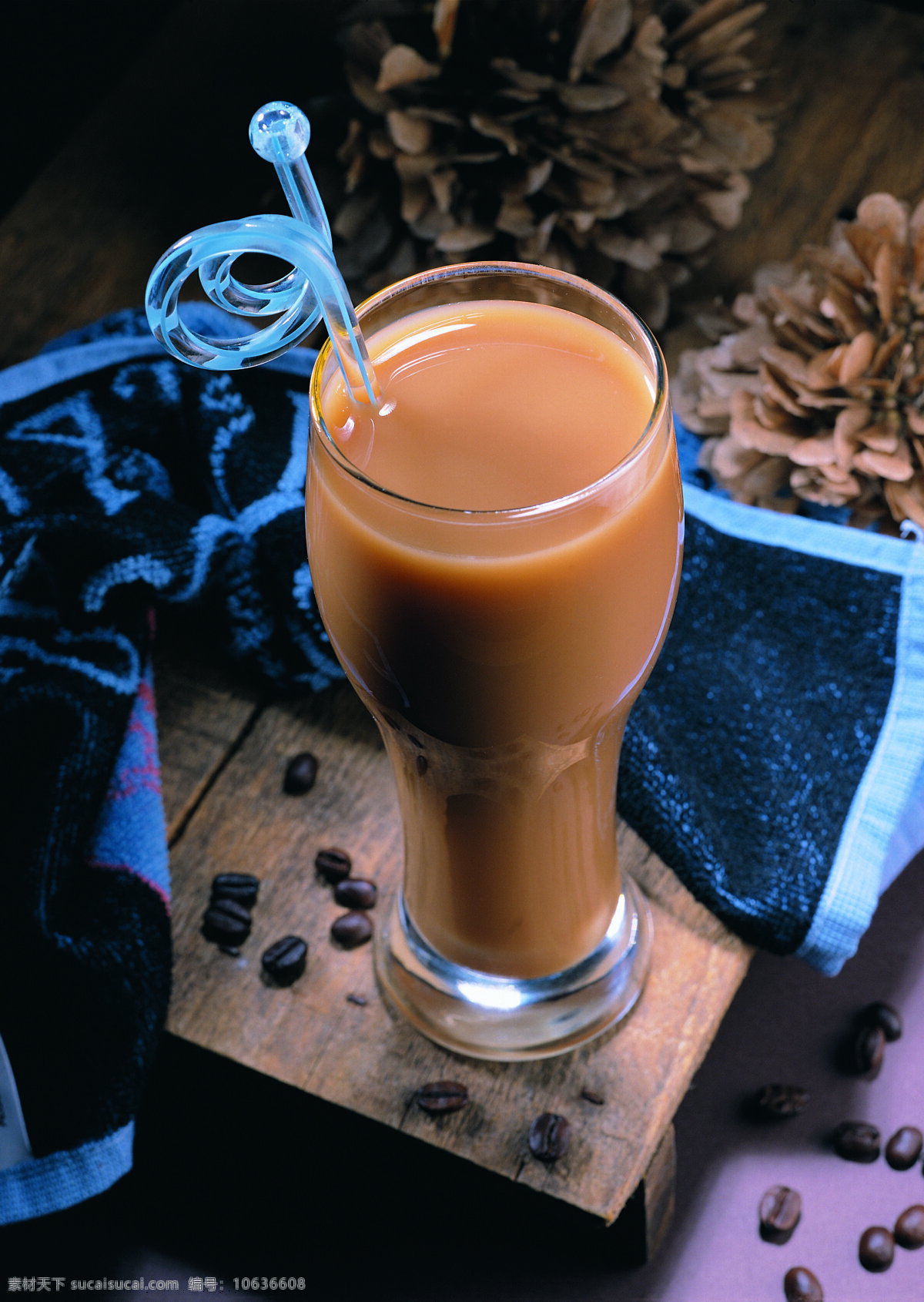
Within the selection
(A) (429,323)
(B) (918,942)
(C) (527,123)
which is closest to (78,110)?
(C) (527,123)

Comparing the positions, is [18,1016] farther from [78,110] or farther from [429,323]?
[78,110]

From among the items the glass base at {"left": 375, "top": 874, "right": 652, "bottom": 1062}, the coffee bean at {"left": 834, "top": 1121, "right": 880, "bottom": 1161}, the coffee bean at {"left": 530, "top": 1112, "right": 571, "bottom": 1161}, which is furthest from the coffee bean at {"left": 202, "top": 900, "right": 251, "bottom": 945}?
the coffee bean at {"left": 834, "top": 1121, "right": 880, "bottom": 1161}

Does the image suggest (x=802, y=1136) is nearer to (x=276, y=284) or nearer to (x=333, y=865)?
(x=333, y=865)

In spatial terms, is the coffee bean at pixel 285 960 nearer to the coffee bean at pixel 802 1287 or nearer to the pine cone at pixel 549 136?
the coffee bean at pixel 802 1287

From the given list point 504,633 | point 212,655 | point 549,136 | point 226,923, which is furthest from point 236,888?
point 549,136

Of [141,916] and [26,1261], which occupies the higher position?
[141,916]

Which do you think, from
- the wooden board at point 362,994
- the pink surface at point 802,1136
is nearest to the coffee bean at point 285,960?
the wooden board at point 362,994
